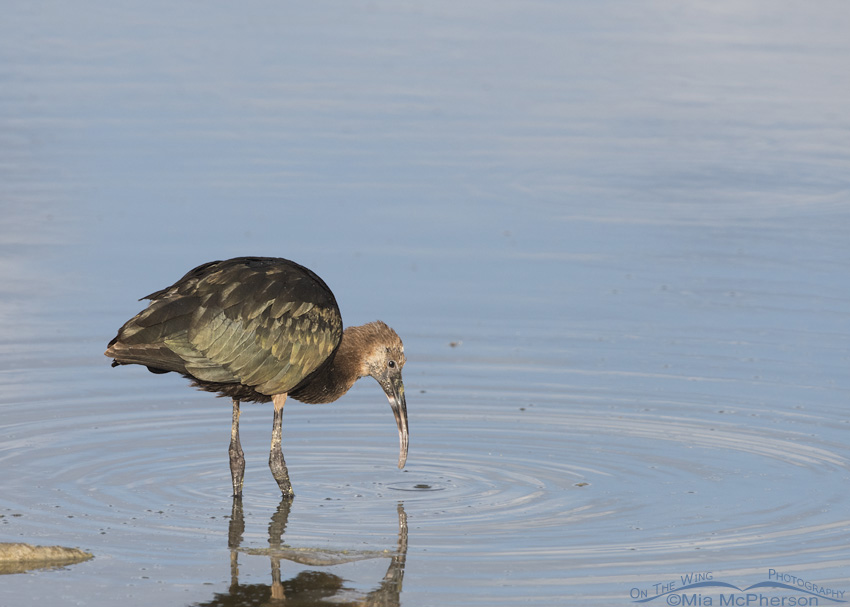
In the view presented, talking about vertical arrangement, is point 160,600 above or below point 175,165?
→ below

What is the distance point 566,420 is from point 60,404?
3.77 m

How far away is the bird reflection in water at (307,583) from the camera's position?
8406 millimetres

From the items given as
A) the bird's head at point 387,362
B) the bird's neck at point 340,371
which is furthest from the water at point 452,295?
the bird's neck at point 340,371

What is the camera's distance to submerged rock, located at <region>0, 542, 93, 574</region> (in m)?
8.66

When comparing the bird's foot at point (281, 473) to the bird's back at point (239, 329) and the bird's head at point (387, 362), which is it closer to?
the bird's back at point (239, 329)

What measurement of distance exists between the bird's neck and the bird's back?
0.25 metres

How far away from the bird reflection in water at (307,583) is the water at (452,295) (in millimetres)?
25

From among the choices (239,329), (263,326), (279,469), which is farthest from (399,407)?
(239,329)

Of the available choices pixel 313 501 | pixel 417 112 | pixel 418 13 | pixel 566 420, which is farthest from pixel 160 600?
pixel 418 13

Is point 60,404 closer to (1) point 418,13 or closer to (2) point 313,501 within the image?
(2) point 313,501

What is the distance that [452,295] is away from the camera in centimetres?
1523

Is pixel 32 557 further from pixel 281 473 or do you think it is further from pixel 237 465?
pixel 281 473

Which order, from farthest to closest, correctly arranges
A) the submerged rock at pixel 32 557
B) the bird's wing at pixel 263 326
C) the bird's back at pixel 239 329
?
the bird's wing at pixel 263 326 → the bird's back at pixel 239 329 → the submerged rock at pixel 32 557

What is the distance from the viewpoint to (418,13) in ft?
101
